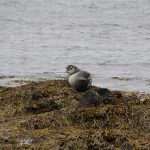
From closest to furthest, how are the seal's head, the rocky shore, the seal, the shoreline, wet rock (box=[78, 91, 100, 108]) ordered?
the rocky shore < wet rock (box=[78, 91, 100, 108]) < the seal < the seal's head < the shoreline

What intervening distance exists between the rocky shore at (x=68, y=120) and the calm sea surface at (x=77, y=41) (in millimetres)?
2593


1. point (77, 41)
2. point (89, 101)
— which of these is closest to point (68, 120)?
point (89, 101)

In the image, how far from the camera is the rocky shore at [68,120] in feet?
19.2

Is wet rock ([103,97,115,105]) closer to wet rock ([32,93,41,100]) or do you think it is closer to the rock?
the rock

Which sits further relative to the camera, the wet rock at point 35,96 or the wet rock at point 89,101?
the wet rock at point 35,96

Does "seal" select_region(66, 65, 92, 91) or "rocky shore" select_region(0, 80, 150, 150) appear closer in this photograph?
"rocky shore" select_region(0, 80, 150, 150)

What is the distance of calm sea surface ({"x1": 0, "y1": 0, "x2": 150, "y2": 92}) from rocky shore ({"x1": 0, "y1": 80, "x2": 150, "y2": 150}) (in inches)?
102

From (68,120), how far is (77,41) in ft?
38.6

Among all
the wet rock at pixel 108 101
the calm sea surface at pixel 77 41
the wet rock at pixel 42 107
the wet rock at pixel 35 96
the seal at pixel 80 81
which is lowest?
the calm sea surface at pixel 77 41

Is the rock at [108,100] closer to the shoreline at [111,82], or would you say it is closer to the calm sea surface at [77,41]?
the shoreline at [111,82]

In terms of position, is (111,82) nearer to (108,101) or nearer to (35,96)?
(35,96)

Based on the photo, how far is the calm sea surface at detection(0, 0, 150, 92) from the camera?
12.6 m

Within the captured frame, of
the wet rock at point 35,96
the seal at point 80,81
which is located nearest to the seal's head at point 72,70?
the seal at point 80,81

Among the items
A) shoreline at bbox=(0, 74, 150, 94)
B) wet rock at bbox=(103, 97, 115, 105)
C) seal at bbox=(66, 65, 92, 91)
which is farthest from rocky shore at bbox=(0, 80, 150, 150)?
shoreline at bbox=(0, 74, 150, 94)
